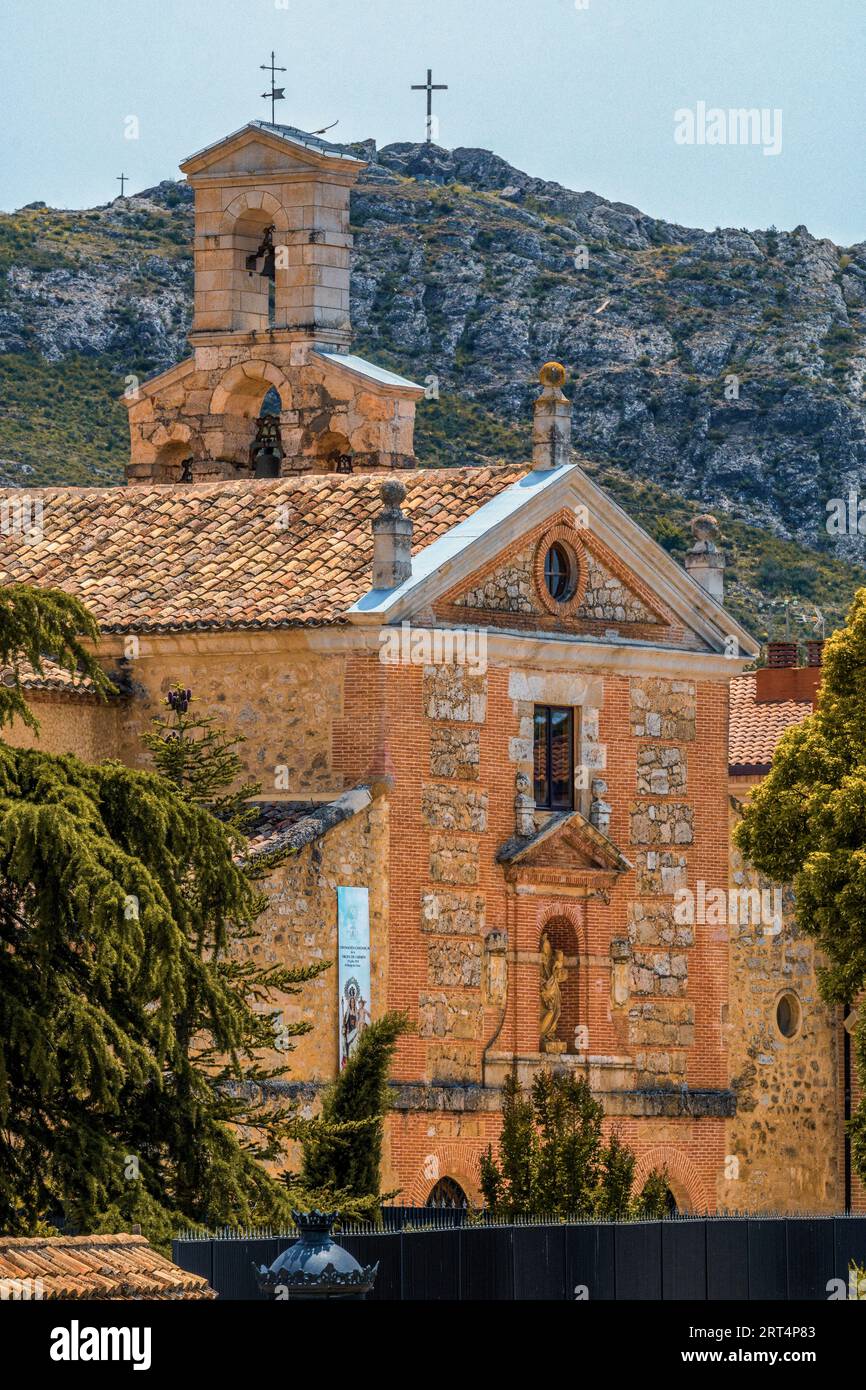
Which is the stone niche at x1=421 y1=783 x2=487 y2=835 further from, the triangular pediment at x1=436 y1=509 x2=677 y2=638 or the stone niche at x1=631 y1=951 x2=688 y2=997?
the stone niche at x1=631 y1=951 x2=688 y2=997

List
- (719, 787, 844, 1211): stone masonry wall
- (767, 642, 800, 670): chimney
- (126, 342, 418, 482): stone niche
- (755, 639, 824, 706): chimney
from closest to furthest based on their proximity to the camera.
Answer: (719, 787, 844, 1211): stone masonry wall
(126, 342, 418, 482): stone niche
(755, 639, 824, 706): chimney
(767, 642, 800, 670): chimney

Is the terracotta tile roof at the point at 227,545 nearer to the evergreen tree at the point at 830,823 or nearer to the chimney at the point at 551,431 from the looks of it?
the chimney at the point at 551,431

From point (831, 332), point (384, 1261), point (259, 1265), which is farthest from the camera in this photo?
point (831, 332)

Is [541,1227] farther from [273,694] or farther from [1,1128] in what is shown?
[273,694]

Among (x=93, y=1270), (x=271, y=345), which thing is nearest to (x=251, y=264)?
(x=271, y=345)

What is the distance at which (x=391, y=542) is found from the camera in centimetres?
4291

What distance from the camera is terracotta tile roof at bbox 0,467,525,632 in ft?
144

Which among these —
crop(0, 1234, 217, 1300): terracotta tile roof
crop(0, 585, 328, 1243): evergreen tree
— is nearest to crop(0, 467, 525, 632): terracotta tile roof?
crop(0, 585, 328, 1243): evergreen tree

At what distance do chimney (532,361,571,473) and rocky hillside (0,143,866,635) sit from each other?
2813cm

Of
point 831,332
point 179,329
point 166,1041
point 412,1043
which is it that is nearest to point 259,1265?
point 166,1041

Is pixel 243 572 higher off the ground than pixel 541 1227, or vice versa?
pixel 243 572

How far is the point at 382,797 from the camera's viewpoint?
42.9 metres

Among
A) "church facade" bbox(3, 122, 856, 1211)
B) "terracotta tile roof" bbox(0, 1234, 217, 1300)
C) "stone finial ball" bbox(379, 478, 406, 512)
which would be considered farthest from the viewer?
"stone finial ball" bbox(379, 478, 406, 512)

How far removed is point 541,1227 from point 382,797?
11.6 m
